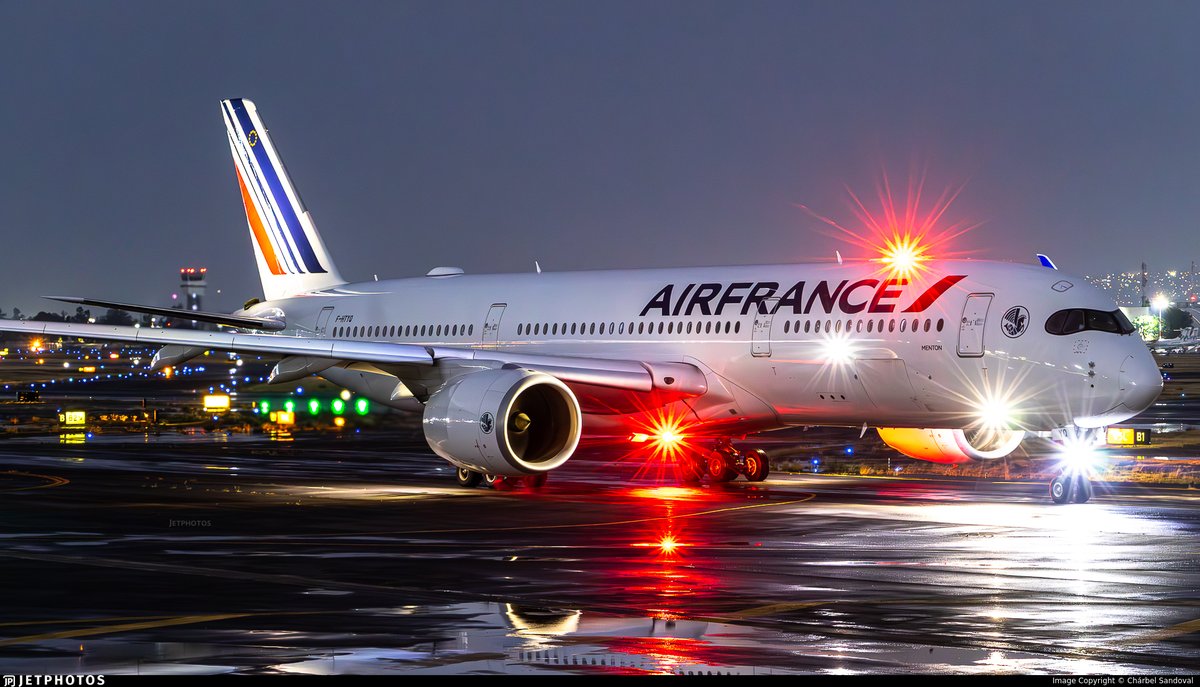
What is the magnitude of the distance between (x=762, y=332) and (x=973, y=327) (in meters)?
4.08

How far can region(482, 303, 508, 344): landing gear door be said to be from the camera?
33969 mm

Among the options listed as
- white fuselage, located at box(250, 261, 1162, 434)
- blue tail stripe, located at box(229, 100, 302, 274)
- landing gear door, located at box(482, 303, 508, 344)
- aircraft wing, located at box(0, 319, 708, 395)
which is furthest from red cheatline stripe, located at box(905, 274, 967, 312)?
blue tail stripe, located at box(229, 100, 302, 274)

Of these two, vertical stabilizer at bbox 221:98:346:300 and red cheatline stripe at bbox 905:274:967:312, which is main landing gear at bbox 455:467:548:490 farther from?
vertical stabilizer at bbox 221:98:346:300

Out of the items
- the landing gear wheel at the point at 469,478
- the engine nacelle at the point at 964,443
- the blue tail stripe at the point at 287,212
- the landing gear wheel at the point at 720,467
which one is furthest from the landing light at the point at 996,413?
the blue tail stripe at the point at 287,212

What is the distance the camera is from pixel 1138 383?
2462 cm

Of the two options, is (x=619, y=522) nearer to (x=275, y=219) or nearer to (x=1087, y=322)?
(x=1087, y=322)

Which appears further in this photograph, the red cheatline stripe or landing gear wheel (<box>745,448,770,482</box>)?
landing gear wheel (<box>745,448,770,482</box>)

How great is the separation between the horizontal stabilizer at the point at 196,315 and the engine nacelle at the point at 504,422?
795cm

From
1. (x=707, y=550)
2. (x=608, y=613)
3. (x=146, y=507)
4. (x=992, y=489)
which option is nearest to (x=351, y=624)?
(x=608, y=613)

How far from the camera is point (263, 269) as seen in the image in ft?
136

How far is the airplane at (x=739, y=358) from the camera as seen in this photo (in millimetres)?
25859

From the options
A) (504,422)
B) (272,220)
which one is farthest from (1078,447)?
(272,220)

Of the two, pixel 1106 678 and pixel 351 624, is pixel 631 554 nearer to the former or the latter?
pixel 351 624

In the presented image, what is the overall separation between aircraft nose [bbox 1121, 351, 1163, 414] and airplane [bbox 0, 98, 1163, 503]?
0.10ft
